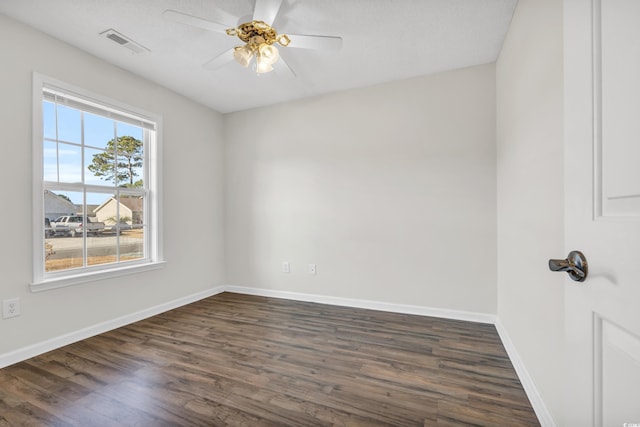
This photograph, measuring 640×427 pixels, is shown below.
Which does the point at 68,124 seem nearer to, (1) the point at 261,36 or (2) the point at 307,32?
(1) the point at 261,36

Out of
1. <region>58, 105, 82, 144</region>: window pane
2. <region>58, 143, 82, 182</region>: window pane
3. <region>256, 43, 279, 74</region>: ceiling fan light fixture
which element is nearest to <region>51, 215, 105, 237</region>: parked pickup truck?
<region>58, 143, 82, 182</region>: window pane

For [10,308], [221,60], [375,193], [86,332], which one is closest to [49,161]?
[10,308]

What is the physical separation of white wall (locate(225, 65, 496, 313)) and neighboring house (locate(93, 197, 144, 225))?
1171mm

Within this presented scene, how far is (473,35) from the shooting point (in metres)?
2.25

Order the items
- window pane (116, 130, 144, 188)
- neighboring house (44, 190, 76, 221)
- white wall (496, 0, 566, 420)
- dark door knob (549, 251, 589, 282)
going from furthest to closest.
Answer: window pane (116, 130, 144, 188), neighboring house (44, 190, 76, 221), white wall (496, 0, 566, 420), dark door knob (549, 251, 589, 282)

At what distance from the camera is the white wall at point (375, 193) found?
2.75 metres

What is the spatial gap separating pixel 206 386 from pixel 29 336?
1.53 meters

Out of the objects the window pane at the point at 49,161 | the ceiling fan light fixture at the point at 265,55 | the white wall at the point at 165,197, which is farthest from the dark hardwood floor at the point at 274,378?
the ceiling fan light fixture at the point at 265,55

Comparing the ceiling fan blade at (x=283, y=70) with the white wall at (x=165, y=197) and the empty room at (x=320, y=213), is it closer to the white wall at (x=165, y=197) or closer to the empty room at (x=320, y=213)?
the empty room at (x=320, y=213)

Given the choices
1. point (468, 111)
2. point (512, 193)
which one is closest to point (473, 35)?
point (468, 111)

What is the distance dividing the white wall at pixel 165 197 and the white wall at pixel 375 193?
1.16 ft

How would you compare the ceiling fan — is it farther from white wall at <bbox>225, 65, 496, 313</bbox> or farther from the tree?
the tree

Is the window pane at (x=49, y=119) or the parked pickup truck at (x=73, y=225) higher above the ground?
the window pane at (x=49, y=119)

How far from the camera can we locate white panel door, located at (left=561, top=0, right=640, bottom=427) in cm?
52
